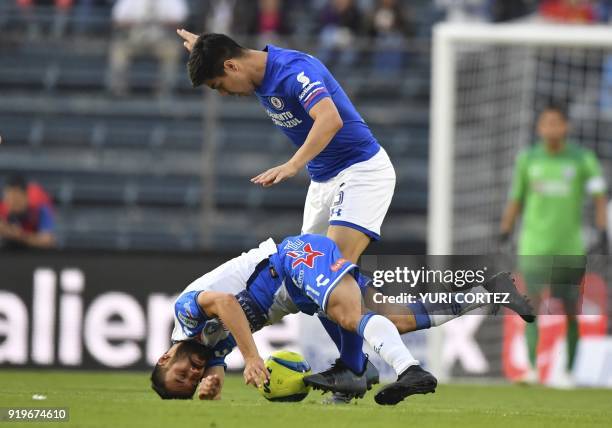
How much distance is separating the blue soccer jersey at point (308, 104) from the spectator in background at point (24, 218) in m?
4.75

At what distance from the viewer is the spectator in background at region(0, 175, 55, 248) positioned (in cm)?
1225

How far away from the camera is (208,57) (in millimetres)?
7359

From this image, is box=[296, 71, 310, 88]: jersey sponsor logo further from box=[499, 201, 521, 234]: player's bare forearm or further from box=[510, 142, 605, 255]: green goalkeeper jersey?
box=[510, 142, 605, 255]: green goalkeeper jersey

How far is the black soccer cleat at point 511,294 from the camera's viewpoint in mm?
6996

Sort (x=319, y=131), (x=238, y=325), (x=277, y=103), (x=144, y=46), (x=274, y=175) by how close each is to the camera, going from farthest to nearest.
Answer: (x=144, y=46)
(x=277, y=103)
(x=319, y=131)
(x=238, y=325)
(x=274, y=175)

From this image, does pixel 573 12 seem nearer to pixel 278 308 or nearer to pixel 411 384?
pixel 278 308

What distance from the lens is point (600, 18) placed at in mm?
14805

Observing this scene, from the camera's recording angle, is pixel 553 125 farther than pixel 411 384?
Yes

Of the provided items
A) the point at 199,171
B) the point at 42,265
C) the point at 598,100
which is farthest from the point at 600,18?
the point at 42,265

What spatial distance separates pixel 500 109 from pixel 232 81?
5.32 meters

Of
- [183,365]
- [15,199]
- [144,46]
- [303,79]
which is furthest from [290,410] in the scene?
[144,46]

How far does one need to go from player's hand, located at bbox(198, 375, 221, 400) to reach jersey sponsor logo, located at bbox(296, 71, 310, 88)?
1.68 metres

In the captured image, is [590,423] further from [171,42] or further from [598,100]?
[171,42]

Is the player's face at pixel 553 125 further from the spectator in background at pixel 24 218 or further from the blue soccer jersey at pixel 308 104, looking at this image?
the spectator in background at pixel 24 218
